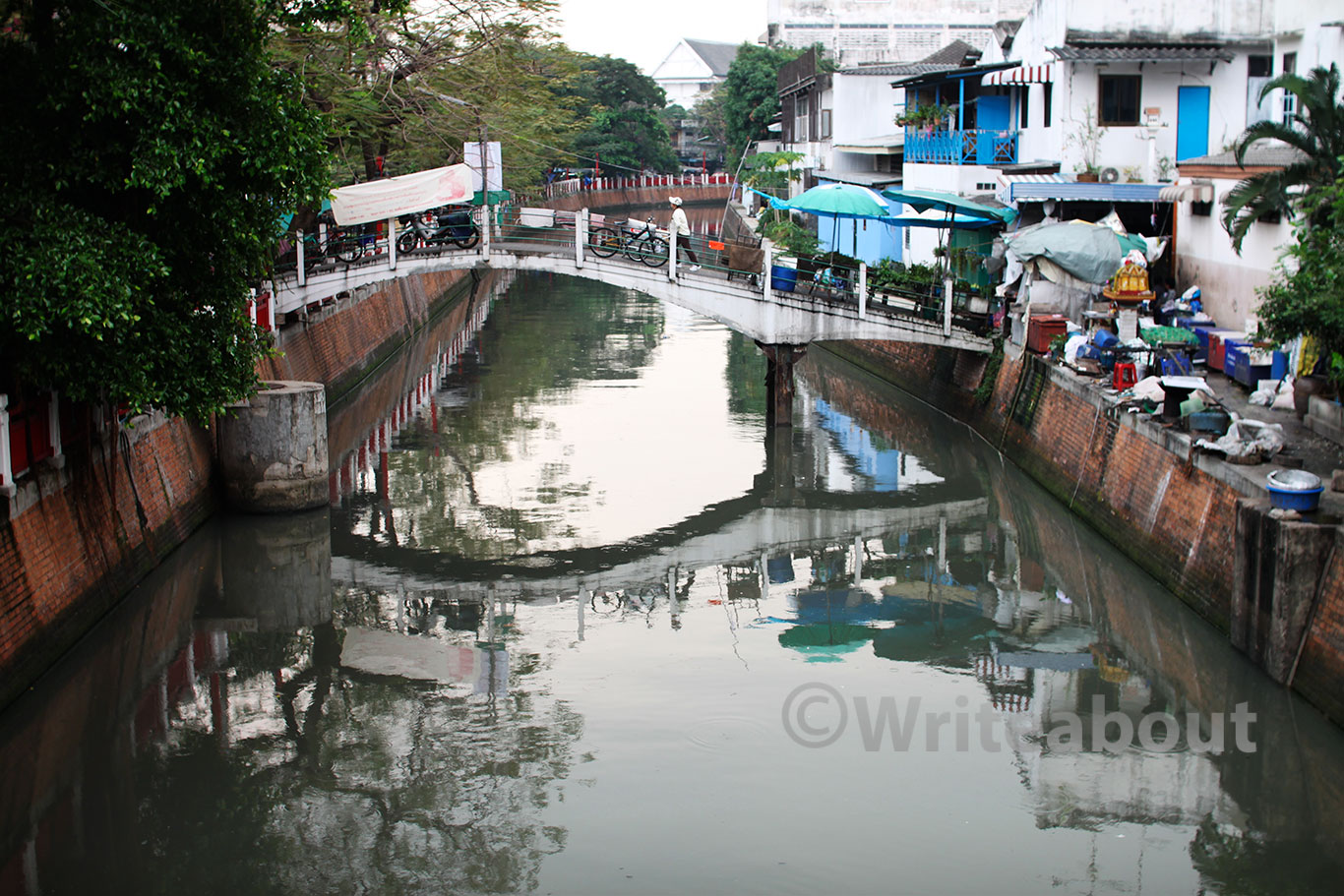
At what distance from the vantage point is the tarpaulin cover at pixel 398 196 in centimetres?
2133

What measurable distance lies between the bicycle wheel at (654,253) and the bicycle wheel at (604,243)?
461mm

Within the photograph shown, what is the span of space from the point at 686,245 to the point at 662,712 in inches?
498

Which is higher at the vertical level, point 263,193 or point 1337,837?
point 263,193

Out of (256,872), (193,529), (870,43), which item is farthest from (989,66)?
(870,43)

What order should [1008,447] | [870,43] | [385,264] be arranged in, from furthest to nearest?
[870,43] < [385,264] < [1008,447]

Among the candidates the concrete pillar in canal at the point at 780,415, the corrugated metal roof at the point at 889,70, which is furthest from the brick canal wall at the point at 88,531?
the corrugated metal roof at the point at 889,70

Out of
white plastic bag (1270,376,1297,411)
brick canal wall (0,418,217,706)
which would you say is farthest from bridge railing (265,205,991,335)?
white plastic bag (1270,376,1297,411)

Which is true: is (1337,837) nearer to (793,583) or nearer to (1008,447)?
(793,583)

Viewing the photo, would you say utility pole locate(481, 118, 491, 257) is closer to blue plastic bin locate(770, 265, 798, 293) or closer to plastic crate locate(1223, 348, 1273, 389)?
blue plastic bin locate(770, 265, 798, 293)

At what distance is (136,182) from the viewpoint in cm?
1055

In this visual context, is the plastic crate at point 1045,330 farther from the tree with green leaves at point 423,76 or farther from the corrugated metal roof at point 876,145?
the corrugated metal roof at point 876,145

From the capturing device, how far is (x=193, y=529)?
15883 mm

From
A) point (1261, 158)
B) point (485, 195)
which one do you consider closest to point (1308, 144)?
point (1261, 158)

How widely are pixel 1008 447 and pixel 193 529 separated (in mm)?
11482
